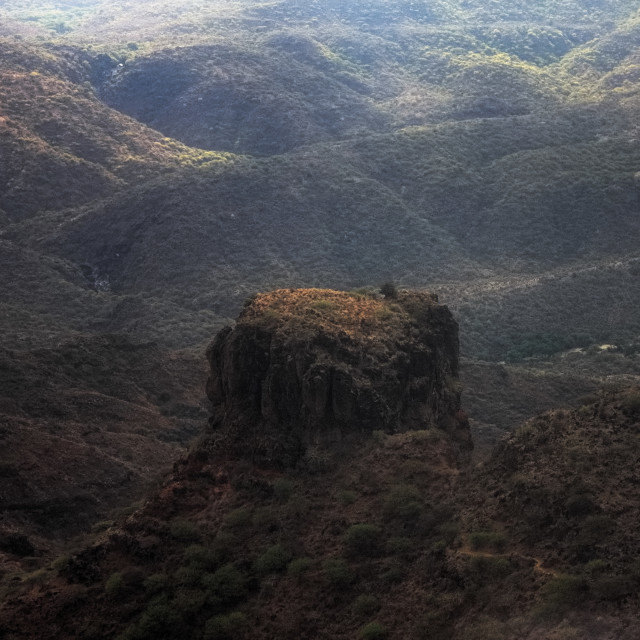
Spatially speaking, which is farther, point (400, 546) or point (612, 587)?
point (400, 546)

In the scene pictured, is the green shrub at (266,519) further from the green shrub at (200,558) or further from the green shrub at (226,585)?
the green shrub at (226,585)

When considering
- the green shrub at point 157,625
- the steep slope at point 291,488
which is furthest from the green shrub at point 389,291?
the green shrub at point 157,625

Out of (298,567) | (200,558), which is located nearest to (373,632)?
(298,567)

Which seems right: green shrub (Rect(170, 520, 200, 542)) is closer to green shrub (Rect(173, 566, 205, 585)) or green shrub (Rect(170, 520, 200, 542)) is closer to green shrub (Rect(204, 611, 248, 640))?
green shrub (Rect(173, 566, 205, 585))

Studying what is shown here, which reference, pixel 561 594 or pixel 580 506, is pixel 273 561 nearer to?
pixel 580 506

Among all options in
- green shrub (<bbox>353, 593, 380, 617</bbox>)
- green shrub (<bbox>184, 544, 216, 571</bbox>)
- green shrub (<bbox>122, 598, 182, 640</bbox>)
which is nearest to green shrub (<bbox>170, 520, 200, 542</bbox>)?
green shrub (<bbox>184, 544, 216, 571</bbox>)

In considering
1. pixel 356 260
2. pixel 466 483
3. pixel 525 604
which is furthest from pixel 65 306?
pixel 525 604

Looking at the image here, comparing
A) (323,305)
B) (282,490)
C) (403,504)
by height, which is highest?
(323,305)
